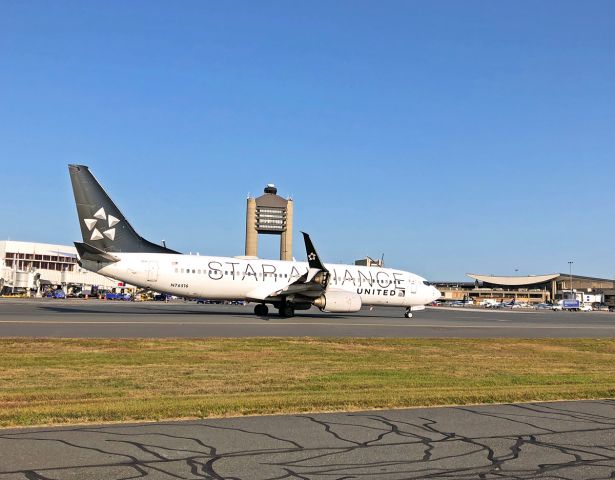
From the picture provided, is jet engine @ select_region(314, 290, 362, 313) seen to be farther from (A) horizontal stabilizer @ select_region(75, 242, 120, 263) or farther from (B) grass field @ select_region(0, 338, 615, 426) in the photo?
(B) grass field @ select_region(0, 338, 615, 426)

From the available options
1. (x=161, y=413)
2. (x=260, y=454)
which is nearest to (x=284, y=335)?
(x=161, y=413)

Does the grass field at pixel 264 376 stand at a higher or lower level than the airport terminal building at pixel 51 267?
lower

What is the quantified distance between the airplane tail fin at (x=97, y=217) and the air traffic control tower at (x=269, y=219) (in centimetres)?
11589

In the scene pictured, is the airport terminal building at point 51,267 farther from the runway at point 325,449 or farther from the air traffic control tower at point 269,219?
the runway at point 325,449

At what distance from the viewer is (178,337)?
24109 millimetres

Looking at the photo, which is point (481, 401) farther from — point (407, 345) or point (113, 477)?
point (407, 345)

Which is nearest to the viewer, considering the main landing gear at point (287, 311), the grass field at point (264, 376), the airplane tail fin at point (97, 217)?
the grass field at point (264, 376)

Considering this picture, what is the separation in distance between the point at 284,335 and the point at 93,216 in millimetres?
18577

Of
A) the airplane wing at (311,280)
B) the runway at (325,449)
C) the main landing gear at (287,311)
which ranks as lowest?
the runway at (325,449)

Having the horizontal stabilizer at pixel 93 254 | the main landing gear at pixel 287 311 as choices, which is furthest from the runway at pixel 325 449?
the main landing gear at pixel 287 311

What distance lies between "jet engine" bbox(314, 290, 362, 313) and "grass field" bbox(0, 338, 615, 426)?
15941mm

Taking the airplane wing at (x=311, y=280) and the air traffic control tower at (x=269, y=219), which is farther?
the air traffic control tower at (x=269, y=219)

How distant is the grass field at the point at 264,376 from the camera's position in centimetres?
1084

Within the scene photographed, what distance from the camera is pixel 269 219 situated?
525 ft
